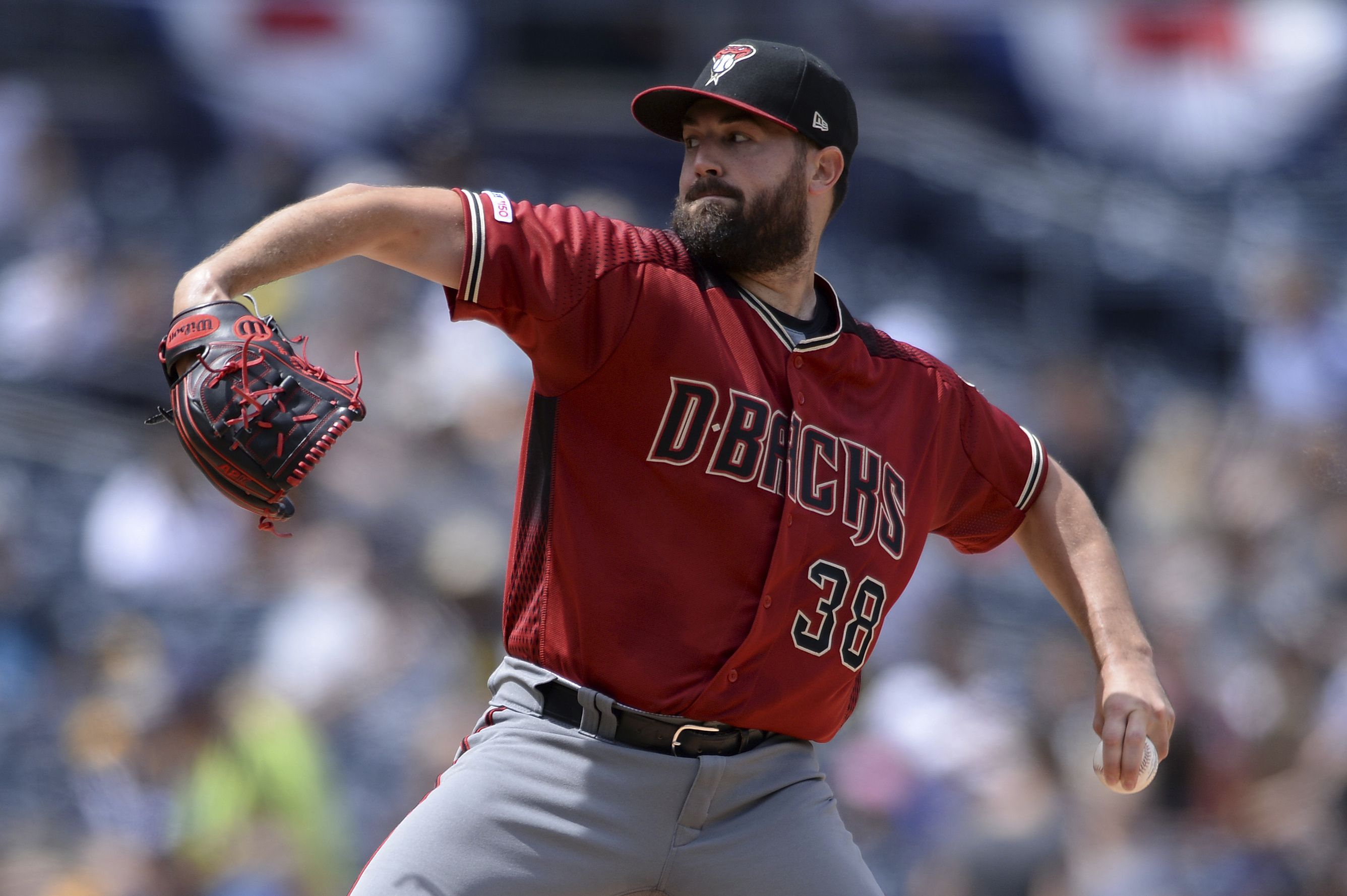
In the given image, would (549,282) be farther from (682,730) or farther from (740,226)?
(682,730)

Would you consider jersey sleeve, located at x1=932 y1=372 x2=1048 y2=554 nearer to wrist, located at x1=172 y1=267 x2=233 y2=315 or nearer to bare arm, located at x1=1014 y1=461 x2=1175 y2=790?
bare arm, located at x1=1014 y1=461 x2=1175 y2=790

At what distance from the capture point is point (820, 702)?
317cm

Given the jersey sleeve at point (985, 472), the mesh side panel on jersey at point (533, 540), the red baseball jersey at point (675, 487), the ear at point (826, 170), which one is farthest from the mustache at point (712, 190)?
the jersey sleeve at point (985, 472)

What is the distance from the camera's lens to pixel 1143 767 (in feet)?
10.1

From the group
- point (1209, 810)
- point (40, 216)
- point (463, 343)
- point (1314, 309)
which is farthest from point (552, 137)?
point (1209, 810)

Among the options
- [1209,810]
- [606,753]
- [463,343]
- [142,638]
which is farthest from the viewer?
[463,343]

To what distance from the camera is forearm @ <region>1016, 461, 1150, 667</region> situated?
3.35 metres

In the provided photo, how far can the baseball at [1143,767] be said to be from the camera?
307 centimetres

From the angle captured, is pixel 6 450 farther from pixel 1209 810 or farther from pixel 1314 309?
pixel 1314 309

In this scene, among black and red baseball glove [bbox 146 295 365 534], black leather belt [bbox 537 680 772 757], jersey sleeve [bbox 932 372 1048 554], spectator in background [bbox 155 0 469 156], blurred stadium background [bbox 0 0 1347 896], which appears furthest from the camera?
spectator in background [bbox 155 0 469 156]

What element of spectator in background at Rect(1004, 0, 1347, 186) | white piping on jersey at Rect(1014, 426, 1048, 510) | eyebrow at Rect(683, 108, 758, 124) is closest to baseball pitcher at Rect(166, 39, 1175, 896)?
eyebrow at Rect(683, 108, 758, 124)

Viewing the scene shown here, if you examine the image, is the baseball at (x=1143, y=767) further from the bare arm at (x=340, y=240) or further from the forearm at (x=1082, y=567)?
the bare arm at (x=340, y=240)

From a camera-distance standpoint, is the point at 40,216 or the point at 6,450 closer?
the point at 6,450

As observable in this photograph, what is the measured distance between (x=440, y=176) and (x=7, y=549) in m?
3.09
